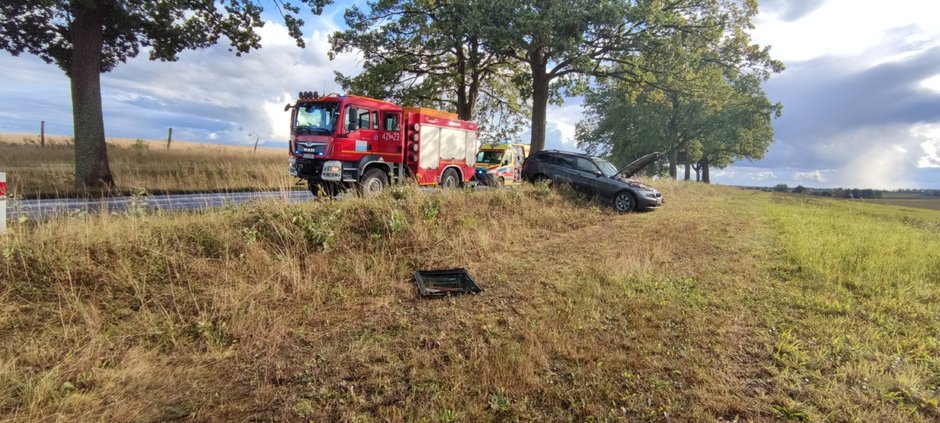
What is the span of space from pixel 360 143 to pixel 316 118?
4.04 ft

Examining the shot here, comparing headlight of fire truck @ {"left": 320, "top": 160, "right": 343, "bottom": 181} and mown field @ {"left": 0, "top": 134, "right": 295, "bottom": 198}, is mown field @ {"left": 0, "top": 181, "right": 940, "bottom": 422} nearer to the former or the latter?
headlight of fire truck @ {"left": 320, "top": 160, "right": 343, "bottom": 181}

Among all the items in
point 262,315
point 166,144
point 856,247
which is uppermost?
point 166,144

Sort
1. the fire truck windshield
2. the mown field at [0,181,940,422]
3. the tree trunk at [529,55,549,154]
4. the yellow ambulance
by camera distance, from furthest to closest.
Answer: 1. the tree trunk at [529,55,549,154]
2. the yellow ambulance
3. the fire truck windshield
4. the mown field at [0,181,940,422]

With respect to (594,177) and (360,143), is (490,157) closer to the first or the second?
(594,177)

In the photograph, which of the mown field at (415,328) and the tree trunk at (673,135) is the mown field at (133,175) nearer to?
the mown field at (415,328)

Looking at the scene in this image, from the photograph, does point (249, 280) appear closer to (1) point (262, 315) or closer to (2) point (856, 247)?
(1) point (262, 315)

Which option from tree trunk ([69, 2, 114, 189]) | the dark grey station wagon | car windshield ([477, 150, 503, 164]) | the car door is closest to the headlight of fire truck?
the dark grey station wagon

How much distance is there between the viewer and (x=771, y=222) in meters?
11.3

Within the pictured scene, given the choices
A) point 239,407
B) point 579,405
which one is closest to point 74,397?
point 239,407

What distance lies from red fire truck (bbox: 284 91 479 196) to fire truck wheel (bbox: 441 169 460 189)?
0.48 m

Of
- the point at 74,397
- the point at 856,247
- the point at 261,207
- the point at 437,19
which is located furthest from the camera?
the point at 437,19

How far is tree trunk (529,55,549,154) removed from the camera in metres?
17.8

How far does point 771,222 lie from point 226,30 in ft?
58.3

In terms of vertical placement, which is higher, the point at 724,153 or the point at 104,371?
the point at 724,153
